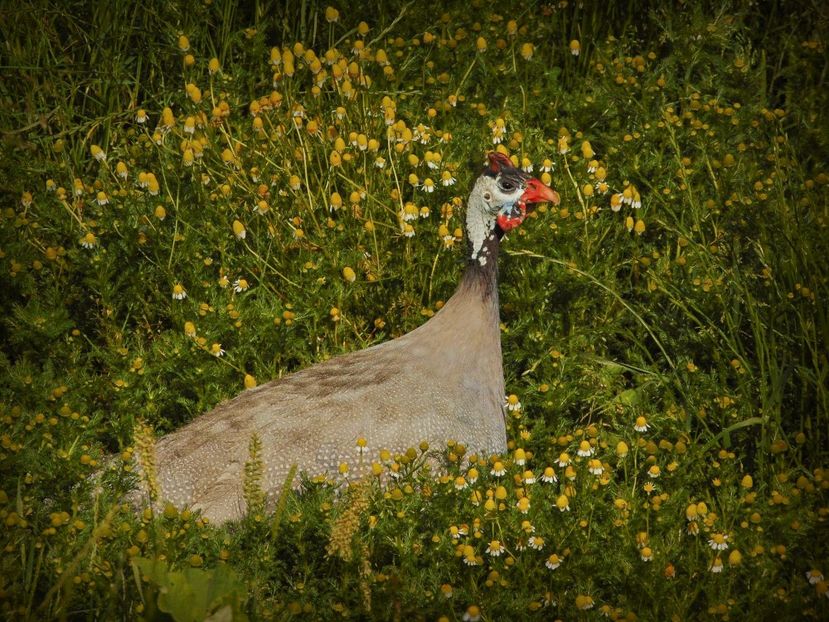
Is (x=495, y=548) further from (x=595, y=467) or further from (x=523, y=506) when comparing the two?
(x=595, y=467)

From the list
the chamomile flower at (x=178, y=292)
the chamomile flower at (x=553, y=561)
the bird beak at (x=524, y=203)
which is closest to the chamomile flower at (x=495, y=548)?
the chamomile flower at (x=553, y=561)

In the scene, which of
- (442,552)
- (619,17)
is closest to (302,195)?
(442,552)

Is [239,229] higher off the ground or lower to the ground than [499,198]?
lower

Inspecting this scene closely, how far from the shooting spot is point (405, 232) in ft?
16.1

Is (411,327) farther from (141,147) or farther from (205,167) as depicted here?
(141,147)

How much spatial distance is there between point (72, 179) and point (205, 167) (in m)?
0.67

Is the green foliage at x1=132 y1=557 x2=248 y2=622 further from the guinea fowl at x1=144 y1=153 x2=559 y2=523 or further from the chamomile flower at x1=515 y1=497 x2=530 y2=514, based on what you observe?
the chamomile flower at x1=515 y1=497 x2=530 y2=514

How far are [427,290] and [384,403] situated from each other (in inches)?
44.9

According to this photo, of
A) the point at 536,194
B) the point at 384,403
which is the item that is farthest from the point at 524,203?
the point at 384,403

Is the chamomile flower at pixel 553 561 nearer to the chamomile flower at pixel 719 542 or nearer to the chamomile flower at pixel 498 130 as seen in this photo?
the chamomile flower at pixel 719 542

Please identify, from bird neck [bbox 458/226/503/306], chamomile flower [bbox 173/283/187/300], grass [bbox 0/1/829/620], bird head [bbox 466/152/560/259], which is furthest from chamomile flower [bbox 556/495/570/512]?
chamomile flower [bbox 173/283/187/300]

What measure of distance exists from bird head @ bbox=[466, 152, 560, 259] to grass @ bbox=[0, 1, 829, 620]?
269mm

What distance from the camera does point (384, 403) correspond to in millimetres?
4145

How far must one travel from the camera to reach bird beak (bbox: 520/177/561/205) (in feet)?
15.0
